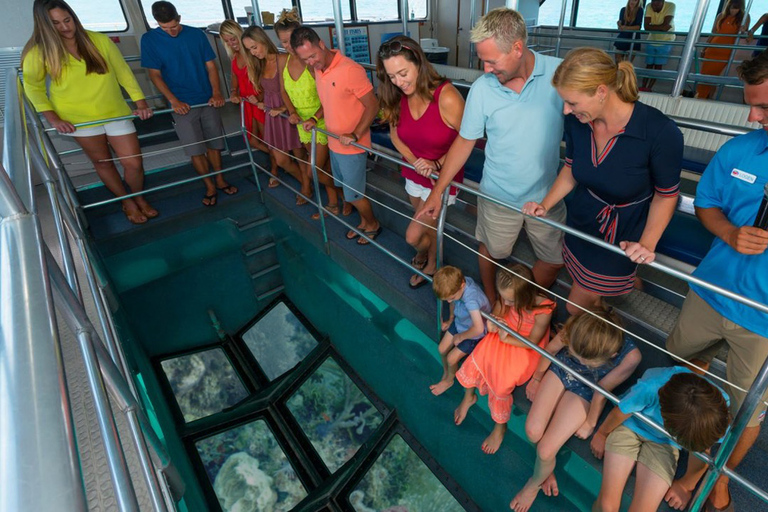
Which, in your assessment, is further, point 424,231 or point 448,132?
point 424,231

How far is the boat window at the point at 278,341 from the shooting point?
3822 millimetres

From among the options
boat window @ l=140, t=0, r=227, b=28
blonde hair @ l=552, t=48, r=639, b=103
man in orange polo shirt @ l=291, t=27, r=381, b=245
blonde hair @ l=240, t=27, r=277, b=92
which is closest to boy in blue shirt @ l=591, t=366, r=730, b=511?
blonde hair @ l=552, t=48, r=639, b=103

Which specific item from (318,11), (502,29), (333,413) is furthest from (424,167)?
(318,11)

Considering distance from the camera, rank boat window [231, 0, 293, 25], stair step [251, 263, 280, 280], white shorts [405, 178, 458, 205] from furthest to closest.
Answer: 1. boat window [231, 0, 293, 25]
2. stair step [251, 263, 280, 280]
3. white shorts [405, 178, 458, 205]

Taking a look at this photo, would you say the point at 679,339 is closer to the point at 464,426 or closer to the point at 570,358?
the point at 570,358

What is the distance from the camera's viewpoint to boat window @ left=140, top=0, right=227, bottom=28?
4.69m

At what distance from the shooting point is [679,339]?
152 centimetres

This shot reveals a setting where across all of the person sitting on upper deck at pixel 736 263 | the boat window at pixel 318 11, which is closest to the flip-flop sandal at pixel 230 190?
the boat window at pixel 318 11

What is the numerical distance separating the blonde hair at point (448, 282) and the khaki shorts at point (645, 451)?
794 millimetres

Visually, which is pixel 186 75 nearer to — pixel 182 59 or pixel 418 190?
pixel 182 59

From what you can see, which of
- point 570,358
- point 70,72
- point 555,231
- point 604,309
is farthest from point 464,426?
point 70,72

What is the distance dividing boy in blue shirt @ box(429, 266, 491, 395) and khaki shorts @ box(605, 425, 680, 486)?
25.5 inches

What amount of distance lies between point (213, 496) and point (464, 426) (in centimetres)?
195

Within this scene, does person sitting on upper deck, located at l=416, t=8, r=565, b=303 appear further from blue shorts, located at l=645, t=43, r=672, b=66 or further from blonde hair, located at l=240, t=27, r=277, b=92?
blue shorts, located at l=645, t=43, r=672, b=66
